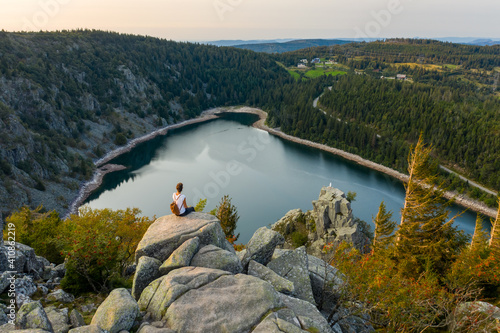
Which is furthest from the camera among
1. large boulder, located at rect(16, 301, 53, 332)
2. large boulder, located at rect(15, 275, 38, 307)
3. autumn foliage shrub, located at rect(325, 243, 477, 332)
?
large boulder, located at rect(15, 275, 38, 307)

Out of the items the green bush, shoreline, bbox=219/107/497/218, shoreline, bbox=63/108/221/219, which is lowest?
shoreline, bbox=219/107/497/218

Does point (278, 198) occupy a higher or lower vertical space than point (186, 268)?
lower

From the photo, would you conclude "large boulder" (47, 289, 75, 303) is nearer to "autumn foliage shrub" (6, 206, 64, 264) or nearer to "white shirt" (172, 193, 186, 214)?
"white shirt" (172, 193, 186, 214)

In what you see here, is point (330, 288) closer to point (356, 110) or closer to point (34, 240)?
point (34, 240)

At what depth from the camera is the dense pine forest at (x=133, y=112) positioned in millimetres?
74688

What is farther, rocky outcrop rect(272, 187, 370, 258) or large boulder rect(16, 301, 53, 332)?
rocky outcrop rect(272, 187, 370, 258)

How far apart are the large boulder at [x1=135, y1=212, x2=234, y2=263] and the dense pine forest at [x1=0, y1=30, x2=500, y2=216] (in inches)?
2280

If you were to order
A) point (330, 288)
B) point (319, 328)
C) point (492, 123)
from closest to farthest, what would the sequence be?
point (319, 328) → point (330, 288) → point (492, 123)

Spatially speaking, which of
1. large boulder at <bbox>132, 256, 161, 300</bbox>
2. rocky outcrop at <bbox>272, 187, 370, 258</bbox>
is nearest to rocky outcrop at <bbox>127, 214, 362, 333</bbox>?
large boulder at <bbox>132, 256, 161, 300</bbox>

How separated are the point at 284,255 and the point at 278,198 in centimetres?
5718

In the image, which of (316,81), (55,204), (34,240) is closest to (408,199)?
(34,240)

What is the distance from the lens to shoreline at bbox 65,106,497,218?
73.3 metres

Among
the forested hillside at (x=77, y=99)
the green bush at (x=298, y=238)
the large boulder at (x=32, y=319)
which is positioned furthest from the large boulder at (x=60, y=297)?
the forested hillside at (x=77, y=99)

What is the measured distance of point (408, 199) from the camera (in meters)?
25.8
